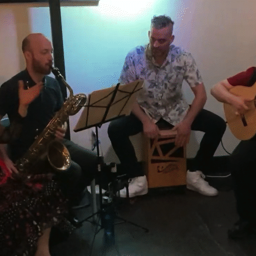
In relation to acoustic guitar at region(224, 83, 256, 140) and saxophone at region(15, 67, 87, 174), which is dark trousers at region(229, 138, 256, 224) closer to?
acoustic guitar at region(224, 83, 256, 140)

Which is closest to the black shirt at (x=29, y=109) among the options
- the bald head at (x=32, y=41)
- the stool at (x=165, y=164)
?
the bald head at (x=32, y=41)

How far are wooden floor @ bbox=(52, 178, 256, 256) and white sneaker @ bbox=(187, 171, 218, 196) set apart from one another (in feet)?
0.13

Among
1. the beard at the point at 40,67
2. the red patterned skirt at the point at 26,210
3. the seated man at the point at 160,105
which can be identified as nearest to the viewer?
the red patterned skirt at the point at 26,210

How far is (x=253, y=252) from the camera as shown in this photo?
210cm

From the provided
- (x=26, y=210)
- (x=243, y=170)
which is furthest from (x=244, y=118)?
(x=26, y=210)

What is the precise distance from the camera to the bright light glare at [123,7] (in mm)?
2768

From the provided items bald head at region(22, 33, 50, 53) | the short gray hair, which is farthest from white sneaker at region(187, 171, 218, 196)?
bald head at region(22, 33, 50, 53)

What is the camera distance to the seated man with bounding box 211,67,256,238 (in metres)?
2.16

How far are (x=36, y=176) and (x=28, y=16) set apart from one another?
125 centimetres

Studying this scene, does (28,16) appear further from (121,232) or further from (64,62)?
(121,232)

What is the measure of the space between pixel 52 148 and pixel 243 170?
1040 mm

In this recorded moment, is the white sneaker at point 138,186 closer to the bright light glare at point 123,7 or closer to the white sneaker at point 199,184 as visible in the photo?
the white sneaker at point 199,184

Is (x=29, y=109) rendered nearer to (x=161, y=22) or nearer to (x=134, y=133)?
(x=134, y=133)

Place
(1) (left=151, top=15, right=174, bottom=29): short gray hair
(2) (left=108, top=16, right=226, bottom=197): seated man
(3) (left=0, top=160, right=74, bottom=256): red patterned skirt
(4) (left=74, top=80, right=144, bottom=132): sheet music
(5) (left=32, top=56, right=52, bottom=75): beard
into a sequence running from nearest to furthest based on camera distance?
(3) (left=0, top=160, right=74, bottom=256): red patterned skirt
(4) (left=74, top=80, right=144, bottom=132): sheet music
(5) (left=32, top=56, right=52, bottom=75): beard
(1) (left=151, top=15, right=174, bottom=29): short gray hair
(2) (left=108, top=16, right=226, bottom=197): seated man
